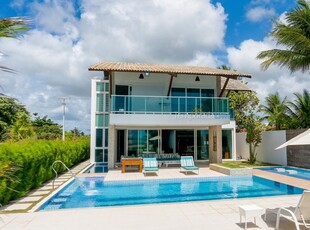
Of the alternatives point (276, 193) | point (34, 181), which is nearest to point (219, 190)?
point (276, 193)

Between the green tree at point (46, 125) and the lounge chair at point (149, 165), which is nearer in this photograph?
the lounge chair at point (149, 165)

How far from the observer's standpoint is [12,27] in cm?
238

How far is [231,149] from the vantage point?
2248 cm

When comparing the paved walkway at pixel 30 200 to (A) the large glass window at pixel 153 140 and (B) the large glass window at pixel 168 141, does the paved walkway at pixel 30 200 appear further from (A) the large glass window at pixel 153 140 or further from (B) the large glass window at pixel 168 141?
(B) the large glass window at pixel 168 141

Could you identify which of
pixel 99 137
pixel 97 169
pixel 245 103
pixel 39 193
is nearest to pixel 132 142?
pixel 97 169

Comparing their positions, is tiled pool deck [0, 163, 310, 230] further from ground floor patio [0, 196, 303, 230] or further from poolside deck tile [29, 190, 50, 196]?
poolside deck tile [29, 190, 50, 196]

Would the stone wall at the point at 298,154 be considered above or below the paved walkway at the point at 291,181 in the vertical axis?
above

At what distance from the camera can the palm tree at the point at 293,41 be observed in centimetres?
1603

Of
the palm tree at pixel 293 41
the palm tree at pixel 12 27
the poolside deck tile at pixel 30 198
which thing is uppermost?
the palm tree at pixel 293 41

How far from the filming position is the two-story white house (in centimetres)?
1580

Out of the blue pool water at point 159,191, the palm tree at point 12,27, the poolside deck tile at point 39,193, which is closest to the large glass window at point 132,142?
the blue pool water at point 159,191

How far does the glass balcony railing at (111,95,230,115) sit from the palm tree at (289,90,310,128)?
7.82m

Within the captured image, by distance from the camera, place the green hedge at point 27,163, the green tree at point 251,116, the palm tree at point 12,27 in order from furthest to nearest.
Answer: the green tree at point 251,116, the green hedge at point 27,163, the palm tree at point 12,27

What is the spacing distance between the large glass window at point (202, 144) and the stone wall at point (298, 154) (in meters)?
6.26
